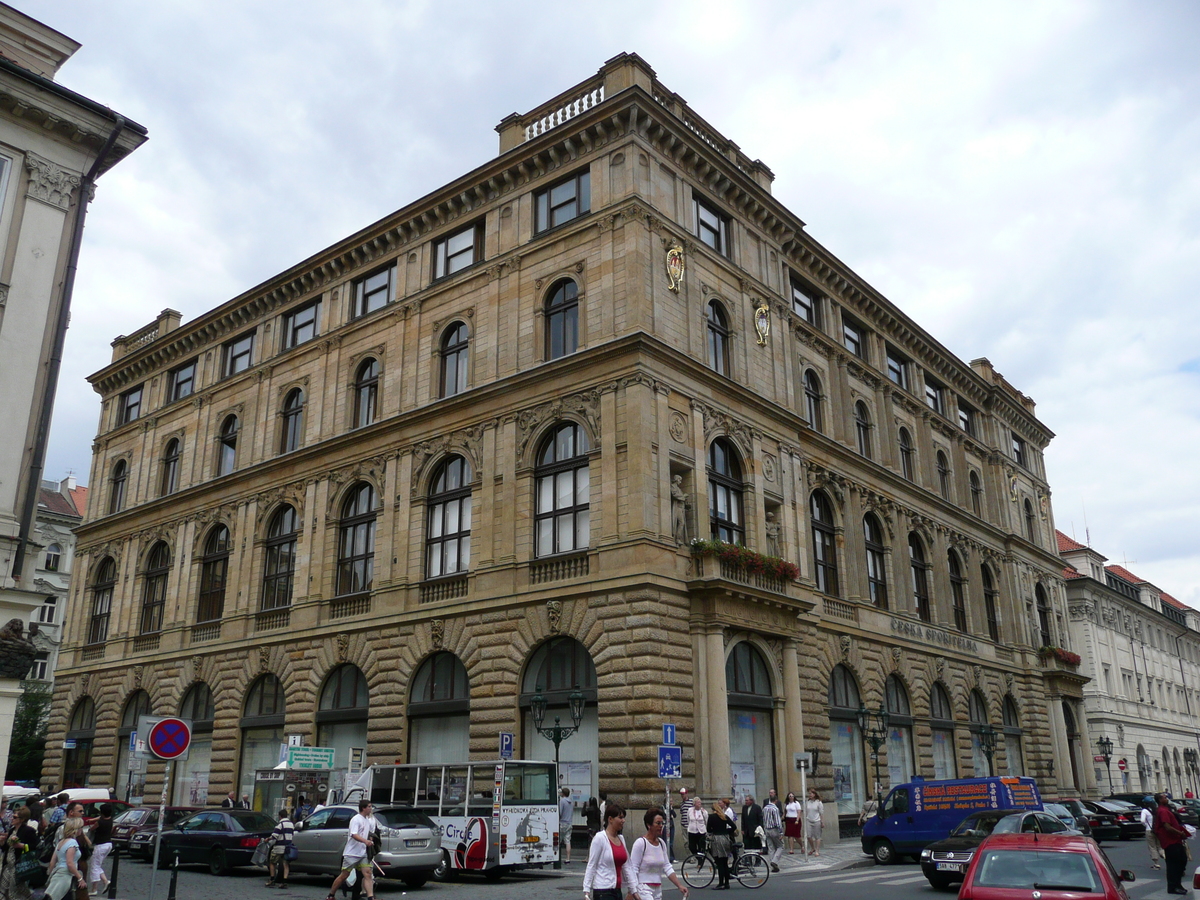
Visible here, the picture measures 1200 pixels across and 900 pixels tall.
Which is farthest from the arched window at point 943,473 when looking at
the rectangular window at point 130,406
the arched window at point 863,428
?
the rectangular window at point 130,406

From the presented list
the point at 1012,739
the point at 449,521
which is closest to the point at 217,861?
the point at 449,521

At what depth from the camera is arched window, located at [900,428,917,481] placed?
4934 cm

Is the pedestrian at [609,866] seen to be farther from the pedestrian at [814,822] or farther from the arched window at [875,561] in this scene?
the arched window at [875,561]

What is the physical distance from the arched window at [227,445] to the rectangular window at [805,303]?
1003 inches

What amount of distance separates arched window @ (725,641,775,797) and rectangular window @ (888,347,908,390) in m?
22.4

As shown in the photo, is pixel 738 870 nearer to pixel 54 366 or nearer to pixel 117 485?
pixel 54 366

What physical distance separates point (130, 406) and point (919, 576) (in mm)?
41263

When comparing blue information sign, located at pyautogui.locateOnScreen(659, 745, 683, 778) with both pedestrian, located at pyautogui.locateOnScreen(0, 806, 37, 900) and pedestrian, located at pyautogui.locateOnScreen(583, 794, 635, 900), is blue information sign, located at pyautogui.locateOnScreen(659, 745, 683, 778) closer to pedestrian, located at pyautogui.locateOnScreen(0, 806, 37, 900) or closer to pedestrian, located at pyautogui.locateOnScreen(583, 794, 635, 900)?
pedestrian, located at pyautogui.locateOnScreen(0, 806, 37, 900)

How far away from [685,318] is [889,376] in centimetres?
1888

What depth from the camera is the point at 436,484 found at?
3694 cm

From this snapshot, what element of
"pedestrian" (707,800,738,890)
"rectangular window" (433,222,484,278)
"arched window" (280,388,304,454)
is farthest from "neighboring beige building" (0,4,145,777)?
"arched window" (280,388,304,454)

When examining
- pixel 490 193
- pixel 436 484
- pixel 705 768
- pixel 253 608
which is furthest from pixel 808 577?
pixel 253 608

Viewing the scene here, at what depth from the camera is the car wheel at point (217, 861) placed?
86.3 feet

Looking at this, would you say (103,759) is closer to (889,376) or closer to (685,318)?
(685,318)
